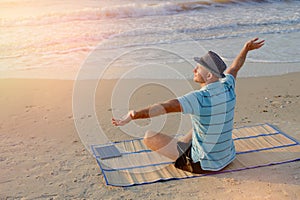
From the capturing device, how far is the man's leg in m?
4.17

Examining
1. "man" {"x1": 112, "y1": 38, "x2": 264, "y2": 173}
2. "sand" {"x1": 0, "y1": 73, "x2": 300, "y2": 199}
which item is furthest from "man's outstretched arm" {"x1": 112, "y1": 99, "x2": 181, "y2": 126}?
"sand" {"x1": 0, "y1": 73, "x2": 300, "y2": 199}

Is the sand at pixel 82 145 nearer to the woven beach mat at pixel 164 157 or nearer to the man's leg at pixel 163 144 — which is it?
the woven beach mat at pixel 164 157

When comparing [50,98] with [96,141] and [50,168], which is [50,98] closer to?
[96,141]

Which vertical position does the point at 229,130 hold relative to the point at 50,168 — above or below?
above

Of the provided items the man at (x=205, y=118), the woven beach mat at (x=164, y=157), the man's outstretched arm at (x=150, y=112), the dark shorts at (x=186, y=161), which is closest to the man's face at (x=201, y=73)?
the man at (x=205, y=118)

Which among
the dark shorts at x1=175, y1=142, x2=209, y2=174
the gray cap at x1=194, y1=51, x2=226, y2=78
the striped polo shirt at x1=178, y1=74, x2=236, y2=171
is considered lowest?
the dark shorts at x1=175, y1=142, x2=209, y2=174

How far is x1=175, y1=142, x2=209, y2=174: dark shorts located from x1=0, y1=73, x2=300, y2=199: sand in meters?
0.11

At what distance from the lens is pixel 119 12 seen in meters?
14.3

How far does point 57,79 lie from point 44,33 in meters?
4.30

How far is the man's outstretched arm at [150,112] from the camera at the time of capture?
337 cm

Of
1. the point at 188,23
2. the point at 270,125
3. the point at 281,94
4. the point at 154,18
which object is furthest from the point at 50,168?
the point at 154,18

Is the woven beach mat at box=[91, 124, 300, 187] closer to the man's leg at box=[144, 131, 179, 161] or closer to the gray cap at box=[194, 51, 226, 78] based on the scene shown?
the man's leg at box=[144, 131, 179, 161]

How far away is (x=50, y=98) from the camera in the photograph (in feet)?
20.1

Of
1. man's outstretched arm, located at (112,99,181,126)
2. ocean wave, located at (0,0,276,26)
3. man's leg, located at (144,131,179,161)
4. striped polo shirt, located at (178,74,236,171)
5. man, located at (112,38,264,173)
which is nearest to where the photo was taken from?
man's outstretched arm, located at (112,99,181,126)
